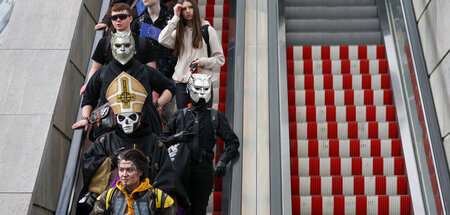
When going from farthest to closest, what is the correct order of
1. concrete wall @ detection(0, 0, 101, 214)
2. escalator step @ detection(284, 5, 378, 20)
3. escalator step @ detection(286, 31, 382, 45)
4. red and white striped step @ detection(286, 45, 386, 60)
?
escalator step @ detection(284, 5, 378, 20)
escalator step @ detection(286, 31, 382, 45)
red and white striped step @ detection(286, 45, 386, 60)
concrete wall @ detection(0, 0, 101, 214)

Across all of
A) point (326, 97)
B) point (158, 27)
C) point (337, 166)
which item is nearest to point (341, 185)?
point (337, 166)

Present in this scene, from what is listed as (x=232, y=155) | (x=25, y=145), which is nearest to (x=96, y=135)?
(x=25, y=145)

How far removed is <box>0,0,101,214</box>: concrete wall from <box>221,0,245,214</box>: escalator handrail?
1587mm

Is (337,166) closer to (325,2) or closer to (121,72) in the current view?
(121,72)

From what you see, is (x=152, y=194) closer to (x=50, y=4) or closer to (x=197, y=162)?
(x=197, y=162)

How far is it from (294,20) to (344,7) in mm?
769

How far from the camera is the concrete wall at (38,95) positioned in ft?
22.1

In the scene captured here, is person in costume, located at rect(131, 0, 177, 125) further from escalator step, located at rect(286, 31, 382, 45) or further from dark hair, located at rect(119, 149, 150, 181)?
dark hair, located at rect(119, 149, 150, 181)

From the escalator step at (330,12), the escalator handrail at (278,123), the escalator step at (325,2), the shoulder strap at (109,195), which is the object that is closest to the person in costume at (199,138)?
the escalator handrail at (278,123)

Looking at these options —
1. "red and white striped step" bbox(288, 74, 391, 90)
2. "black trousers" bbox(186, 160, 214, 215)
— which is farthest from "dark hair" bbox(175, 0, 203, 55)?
"red and white striped step" bbox(288, 74, 391, 90)

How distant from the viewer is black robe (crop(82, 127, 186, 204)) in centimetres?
618

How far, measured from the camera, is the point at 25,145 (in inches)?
273

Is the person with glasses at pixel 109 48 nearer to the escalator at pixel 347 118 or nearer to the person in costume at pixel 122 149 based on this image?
the person in costume at pixel 122 149

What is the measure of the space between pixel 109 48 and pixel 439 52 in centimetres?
323
